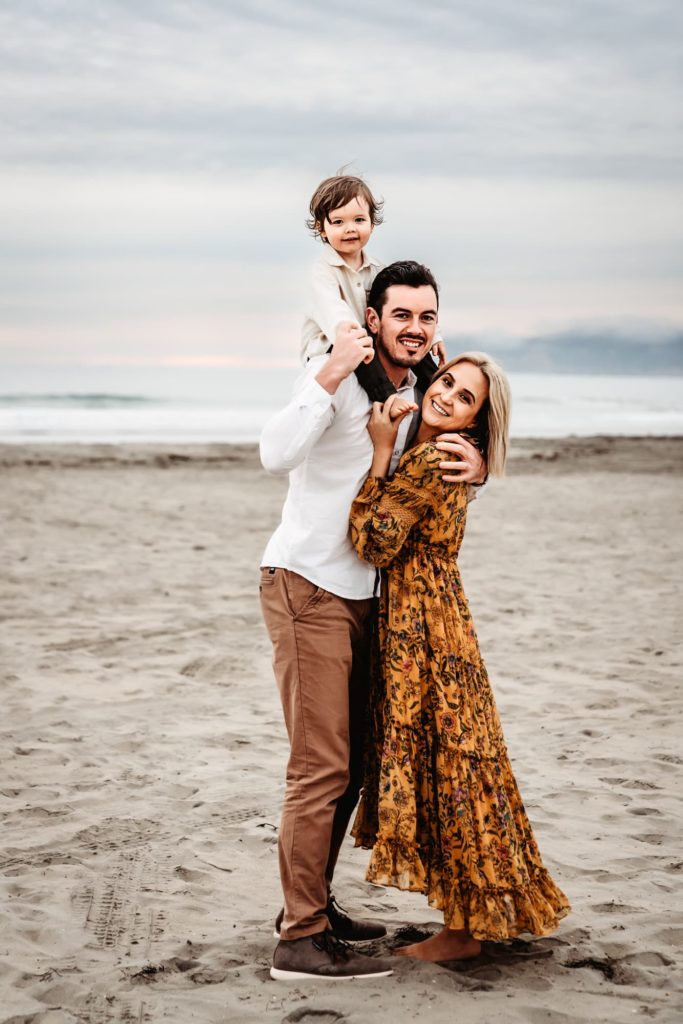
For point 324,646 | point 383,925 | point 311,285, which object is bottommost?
point 383,925

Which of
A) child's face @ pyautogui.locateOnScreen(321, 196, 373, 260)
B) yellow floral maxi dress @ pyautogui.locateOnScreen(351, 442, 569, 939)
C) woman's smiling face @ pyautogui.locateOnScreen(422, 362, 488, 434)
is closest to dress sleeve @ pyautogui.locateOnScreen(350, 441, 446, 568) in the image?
yellow floral maxi dress @ pyautogui.locateOnScreen(351, 442, 569, 939)

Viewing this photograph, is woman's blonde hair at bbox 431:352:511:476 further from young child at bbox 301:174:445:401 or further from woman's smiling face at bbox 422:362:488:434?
A: young child at bbox 301:174:445:401

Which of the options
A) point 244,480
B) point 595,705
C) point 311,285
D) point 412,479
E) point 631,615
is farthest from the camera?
point 244,480

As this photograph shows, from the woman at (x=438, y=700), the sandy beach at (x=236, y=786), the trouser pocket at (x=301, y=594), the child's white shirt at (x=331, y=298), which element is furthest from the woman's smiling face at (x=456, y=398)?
the sandy beach at (x=236, y=786)

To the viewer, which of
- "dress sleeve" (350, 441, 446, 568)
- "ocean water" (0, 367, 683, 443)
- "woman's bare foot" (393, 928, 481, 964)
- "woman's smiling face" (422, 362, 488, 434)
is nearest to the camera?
"dress sleeve" (350, 441, 446, 568)

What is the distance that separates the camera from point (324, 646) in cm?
324

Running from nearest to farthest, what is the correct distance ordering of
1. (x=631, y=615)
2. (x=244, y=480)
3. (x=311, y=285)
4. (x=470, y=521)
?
(x=311, y=285), (x=631, y=615), (x=470, y=521), (x=244, y=480)

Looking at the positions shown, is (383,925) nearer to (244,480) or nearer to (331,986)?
(331,986)

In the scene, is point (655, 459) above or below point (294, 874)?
above

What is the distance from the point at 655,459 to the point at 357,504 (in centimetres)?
1902

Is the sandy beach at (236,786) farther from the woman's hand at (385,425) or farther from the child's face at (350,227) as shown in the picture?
the child's face at (350,227)

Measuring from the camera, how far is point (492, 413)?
329 cm

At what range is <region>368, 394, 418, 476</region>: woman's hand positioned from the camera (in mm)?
3170

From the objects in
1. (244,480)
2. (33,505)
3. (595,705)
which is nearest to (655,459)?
(244,480)
